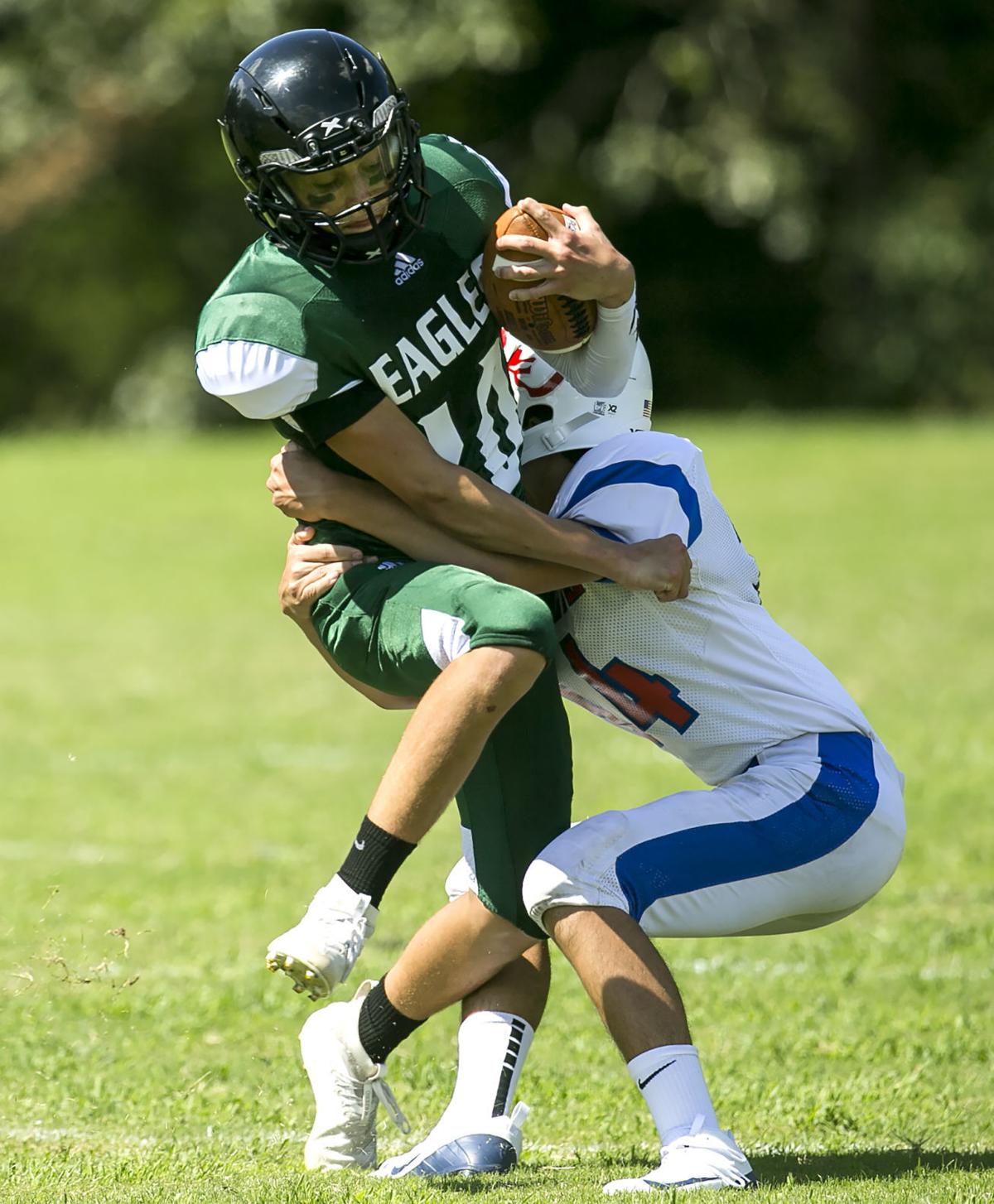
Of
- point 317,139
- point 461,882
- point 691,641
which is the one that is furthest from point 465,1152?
point 317,139

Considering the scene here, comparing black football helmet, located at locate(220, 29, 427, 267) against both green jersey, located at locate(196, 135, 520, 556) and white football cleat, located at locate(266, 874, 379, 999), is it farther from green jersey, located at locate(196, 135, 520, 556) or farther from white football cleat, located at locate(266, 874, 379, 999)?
white football cleat, located at locate(266, 874, 379, 999)

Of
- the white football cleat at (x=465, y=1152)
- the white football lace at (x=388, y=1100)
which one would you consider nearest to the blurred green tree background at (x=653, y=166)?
the white football lace at (x=388, y=1100)

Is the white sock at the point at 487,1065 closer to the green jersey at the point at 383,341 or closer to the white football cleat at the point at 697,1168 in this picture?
the white football cleat at the point at 697,1168

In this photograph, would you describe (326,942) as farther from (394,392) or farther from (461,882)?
(394,392)

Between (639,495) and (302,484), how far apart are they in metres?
0.66

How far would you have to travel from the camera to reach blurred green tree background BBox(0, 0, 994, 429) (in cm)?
2094

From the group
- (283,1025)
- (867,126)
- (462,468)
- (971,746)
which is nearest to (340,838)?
(283,1025)

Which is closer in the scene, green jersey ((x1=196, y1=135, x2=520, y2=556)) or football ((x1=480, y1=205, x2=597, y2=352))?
green jersey ((x1=196, y1=135, x2=520, y2=556))

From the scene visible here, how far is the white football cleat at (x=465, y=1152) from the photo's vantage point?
3387mm

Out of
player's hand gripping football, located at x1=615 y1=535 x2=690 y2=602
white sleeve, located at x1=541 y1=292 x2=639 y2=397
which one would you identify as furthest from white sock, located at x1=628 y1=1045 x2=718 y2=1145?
white sleeve, located at x1=541 y1=292 x2=639 y2=397

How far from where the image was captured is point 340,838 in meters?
6.78

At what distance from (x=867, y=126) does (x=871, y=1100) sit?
802 inches

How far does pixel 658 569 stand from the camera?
3.28m

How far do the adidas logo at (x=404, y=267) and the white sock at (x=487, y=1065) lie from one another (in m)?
1.46
